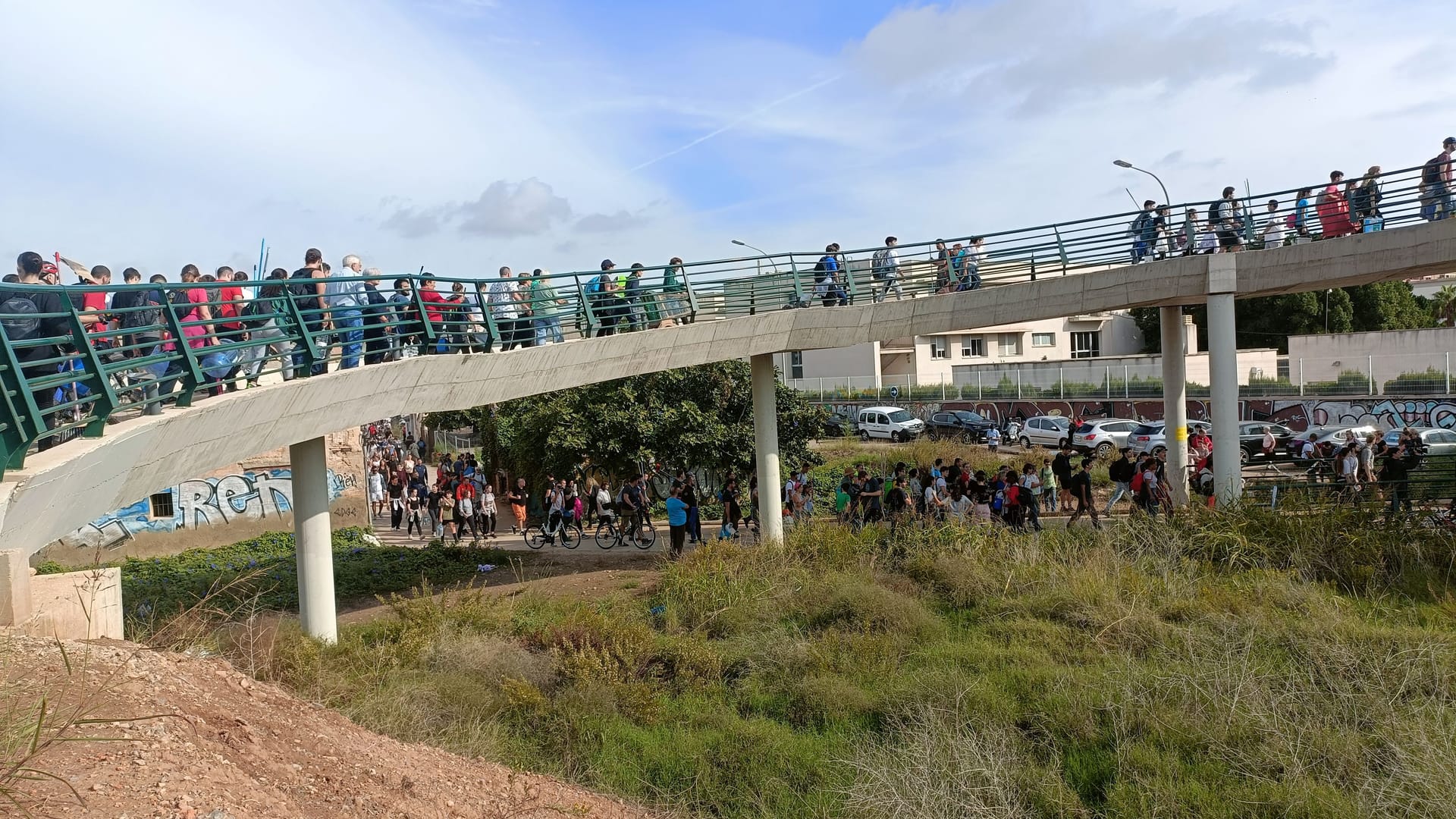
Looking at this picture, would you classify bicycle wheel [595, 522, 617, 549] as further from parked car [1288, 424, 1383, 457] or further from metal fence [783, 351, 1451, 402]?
metal fence [783, 351, 1451, 402]

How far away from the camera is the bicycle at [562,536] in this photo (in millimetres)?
22781

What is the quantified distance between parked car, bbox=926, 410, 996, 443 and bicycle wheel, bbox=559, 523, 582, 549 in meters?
21.2

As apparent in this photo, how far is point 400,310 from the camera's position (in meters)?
13.5


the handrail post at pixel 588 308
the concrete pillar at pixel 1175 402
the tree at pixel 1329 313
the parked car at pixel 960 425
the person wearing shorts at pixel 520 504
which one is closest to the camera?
the handrail post at pixel 588 308

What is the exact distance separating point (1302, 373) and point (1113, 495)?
725 inches

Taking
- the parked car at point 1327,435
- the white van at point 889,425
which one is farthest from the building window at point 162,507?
the parked car at point 1327,435

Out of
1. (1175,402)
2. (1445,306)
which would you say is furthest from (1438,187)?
(1445,306)

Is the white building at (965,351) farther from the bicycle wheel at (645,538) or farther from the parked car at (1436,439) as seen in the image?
the bicycle wheel at (645,538)

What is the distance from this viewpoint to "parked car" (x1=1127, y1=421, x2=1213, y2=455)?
32.3 m

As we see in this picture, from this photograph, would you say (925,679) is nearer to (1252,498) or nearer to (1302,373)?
(1252,498)

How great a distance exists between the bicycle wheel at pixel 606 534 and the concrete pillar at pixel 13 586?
1539 centimetres

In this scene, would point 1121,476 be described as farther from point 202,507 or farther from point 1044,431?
point 202,507

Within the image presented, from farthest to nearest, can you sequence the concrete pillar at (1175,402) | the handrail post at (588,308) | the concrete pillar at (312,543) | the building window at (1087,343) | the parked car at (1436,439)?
the building window at (1087,343) → the parked car at (1436,439) → the concrete pillar at (1175,402) → the handrail post at (588,308) → the concrete pillar at (312,543)

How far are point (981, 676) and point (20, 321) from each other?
9.89 metres
